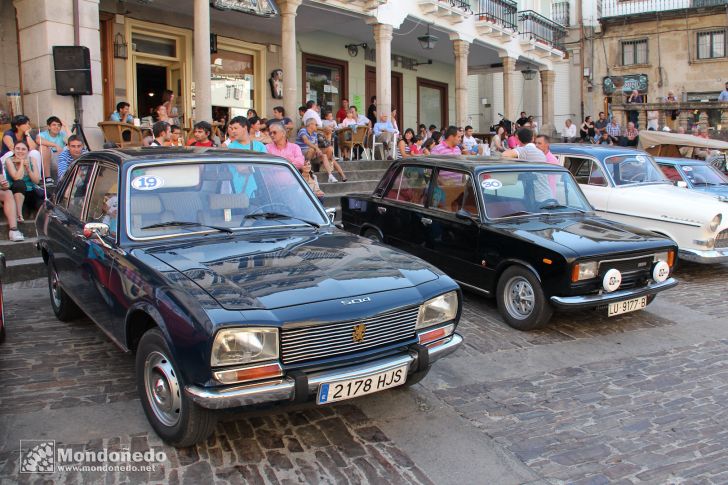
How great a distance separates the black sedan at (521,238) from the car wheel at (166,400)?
11.7 ft

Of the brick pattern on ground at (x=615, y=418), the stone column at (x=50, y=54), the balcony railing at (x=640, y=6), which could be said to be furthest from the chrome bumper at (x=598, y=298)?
the balcony railing at (x=640, y=6)

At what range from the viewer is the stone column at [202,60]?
1162 centimetres

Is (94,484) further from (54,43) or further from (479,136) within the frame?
(479,136)

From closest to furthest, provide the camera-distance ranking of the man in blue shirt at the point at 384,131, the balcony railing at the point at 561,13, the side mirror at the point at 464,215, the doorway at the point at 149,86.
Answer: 1. the side mirror at the point at 464,215
2. the doorway at the point at 149,86
3. the man in blue shirt at the point at 384,131
4. the balcony railing at the point at 561,13

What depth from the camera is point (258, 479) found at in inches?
131

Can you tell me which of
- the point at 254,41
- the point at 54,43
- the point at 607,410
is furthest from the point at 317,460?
the point at 254,41

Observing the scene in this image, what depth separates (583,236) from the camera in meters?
6.05

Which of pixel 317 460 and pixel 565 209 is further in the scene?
pixel 565 209

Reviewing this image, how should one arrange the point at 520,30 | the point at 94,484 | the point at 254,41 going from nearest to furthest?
the point at 94,484
the point at 254,41
the point at 520,30

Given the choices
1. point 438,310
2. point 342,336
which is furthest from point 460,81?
point 342,336

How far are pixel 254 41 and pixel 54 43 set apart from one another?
7.24 metres

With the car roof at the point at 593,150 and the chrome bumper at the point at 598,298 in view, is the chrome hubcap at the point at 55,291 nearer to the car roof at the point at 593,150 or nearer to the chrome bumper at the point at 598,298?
the chrome bumper at the point at 598,298

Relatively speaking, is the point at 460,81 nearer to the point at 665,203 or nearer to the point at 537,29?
the point at 537,29

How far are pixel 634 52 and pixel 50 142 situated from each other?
27.6 meters
